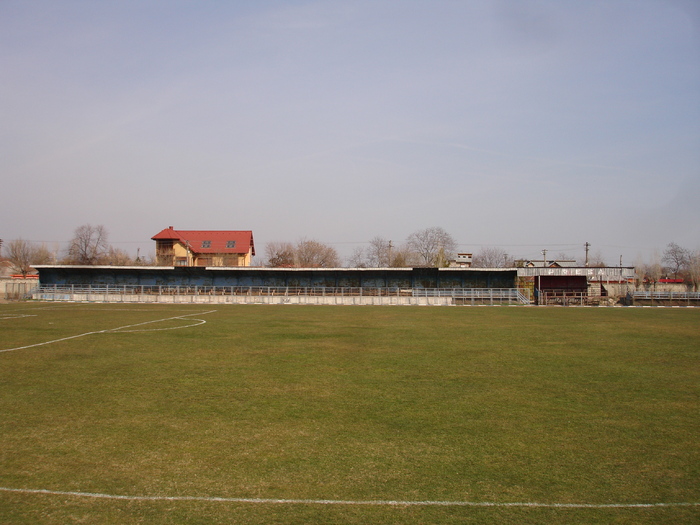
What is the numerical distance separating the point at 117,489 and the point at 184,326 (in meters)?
22.4

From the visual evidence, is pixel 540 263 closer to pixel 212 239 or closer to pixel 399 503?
pixel 212 239

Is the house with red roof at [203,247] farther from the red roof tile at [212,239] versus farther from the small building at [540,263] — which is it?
the small building at [540,263]

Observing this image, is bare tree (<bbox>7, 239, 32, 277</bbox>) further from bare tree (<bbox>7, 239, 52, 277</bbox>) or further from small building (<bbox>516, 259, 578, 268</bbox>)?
A: small building (<bbox>516, 259, 578, 268</bbox>)

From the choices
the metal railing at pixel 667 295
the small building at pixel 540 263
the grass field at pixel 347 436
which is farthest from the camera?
the small building at pixel 540 263

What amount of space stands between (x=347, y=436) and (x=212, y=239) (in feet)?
279

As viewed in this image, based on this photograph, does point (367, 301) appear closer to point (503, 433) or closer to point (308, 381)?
point (308, 381)

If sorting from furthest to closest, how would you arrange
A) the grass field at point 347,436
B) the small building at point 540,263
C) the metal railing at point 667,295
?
1. the small building at point 540,263
2. the metal railing at point 667,295
3. the grass field at point 347,436

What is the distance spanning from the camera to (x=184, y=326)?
1117 inches

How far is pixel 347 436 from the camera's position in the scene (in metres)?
9.01

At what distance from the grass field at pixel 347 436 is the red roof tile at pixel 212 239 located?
2803 inches

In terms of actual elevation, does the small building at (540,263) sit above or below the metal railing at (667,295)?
above

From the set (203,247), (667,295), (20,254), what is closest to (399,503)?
(667,295)

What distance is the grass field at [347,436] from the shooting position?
20.8 ft

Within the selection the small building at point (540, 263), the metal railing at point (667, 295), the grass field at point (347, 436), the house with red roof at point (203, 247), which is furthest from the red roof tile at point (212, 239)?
the grass field at point (347, 436)
